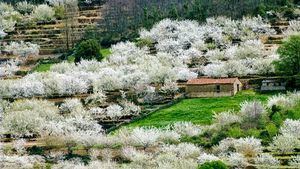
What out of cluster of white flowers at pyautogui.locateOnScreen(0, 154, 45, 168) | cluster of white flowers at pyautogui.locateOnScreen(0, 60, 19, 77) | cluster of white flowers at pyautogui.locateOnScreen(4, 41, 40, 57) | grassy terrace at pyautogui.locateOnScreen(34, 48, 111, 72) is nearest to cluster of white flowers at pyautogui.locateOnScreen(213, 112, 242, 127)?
cluster of white flowers at pyautogui.locateOnScreen(0, 154, 45, 168)

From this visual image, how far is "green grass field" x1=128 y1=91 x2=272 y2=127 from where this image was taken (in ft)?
297

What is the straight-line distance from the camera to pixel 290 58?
98.5m

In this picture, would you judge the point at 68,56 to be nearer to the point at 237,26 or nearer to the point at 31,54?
the point at 31,54

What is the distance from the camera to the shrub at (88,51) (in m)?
118

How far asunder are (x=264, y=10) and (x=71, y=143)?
49.3m

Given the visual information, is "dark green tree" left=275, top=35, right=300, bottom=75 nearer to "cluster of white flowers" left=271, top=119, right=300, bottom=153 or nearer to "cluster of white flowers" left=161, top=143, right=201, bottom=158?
"cluster of white flowers" left=271, top=119, right=300, bottom=153

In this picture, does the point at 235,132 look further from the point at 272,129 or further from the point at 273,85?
the point at 273,85

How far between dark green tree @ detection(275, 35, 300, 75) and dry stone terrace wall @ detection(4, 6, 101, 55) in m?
40.6

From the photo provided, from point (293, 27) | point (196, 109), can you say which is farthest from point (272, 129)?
point (293, 27)

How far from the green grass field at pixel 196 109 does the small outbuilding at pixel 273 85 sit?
5.00 feet

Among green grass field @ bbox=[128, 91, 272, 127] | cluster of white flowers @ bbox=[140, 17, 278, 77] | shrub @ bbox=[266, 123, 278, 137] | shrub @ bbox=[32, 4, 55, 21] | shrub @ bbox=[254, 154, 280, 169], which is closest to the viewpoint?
shrub @ bbox=[254, 154, 280, 169]

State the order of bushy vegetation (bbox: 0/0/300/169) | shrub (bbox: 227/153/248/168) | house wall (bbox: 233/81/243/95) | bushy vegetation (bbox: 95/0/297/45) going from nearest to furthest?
shrub (bbox: 227/153/248/168)
bushy vegetation (bbox: 0/0/300/169)
house wall (bbox: 233/81/243/95)
bushy vegetation (bbox: 95/0/297/45)

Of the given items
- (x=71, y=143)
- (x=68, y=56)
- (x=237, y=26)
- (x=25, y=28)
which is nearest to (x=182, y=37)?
(x=237, y=26)

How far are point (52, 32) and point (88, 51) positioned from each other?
20317mm
